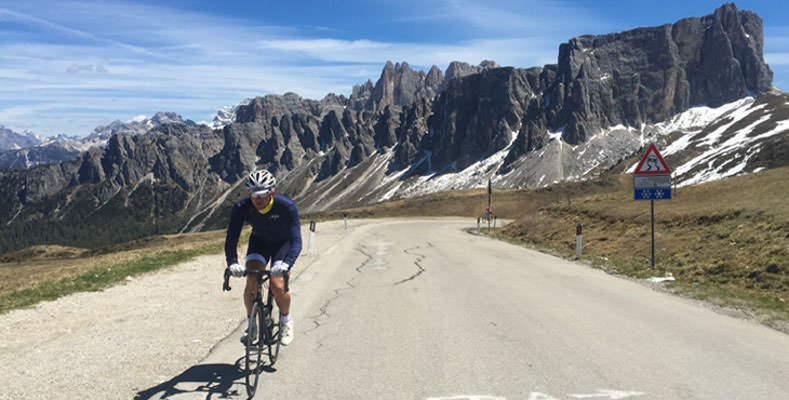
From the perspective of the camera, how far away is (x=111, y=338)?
812cm

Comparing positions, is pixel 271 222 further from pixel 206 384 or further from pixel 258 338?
pixel 206 384

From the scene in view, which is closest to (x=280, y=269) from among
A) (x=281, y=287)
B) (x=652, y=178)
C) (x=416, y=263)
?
(x=281, y=287)

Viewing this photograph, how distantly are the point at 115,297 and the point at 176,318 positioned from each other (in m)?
3.38

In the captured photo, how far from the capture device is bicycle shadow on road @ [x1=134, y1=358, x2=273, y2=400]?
568 cm

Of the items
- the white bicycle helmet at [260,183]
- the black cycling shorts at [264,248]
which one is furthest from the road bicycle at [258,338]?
the white bicycle helmet at [260,183]

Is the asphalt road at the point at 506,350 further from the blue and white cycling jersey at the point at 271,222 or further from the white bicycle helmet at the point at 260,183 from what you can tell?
the white bicycle helmet at the point at 260,183

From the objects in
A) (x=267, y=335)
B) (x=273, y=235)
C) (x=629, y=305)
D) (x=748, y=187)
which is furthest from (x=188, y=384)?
(x=748, y=187)

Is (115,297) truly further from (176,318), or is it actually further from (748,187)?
(748,187)

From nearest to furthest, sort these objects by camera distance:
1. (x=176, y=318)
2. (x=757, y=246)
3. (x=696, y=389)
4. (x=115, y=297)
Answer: (x=696, y=389) < (x=176, y=318) < (x=115, y=297) < (x=757, y=246)

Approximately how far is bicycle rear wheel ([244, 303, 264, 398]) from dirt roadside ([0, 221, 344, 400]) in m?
1.17

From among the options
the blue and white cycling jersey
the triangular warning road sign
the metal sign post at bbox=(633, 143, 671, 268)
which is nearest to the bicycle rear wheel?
the blue and white cycling jersey

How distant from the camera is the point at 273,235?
6859 mm

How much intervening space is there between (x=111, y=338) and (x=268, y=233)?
3424 mm

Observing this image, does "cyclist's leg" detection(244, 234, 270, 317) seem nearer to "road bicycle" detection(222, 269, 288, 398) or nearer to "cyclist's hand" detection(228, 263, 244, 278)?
"road bicycle" detection(222, 269, 288, 398)
